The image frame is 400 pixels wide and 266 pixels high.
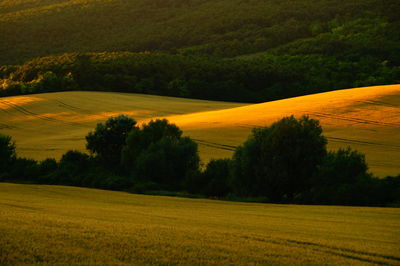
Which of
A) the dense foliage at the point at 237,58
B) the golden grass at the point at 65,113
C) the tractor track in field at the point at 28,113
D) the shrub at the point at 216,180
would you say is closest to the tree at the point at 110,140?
the golden grass at the point at 65,113

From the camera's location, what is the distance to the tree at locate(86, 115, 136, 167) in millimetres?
50969

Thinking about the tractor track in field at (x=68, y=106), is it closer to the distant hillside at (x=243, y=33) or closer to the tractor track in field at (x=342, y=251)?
the distant hillside at (x=243, y=33)

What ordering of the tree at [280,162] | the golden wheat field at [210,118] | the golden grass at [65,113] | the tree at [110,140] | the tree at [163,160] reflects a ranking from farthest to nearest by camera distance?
the golden grass at [65,113] → the tree at [110,140] → the golden wheat field at [210,118] → the tree at [163,160] → the tree at [280,162]

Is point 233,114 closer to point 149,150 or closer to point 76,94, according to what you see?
point 149,150

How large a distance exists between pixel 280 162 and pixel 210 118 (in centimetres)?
3136

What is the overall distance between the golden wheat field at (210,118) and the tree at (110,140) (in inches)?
175


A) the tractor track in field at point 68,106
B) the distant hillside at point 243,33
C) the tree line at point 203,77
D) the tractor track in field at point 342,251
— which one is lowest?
the tractor track in field at point 342,251

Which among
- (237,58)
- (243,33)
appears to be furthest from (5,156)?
(243,33)

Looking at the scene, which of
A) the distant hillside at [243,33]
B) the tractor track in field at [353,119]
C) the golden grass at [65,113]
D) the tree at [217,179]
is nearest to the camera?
the tree at [217,179]

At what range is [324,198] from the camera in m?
33.2

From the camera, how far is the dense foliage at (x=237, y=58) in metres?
102

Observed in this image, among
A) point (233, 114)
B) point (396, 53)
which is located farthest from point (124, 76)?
point (396, 53)

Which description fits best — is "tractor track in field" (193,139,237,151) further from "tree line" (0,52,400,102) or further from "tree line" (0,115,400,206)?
"tree line" (0,52,400,102)

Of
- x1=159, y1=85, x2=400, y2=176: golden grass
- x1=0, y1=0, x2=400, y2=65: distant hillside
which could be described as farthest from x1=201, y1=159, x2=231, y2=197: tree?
x1=0, y1=0, x2=400, y2=65: distant hillside
